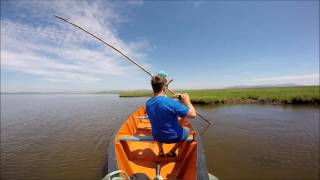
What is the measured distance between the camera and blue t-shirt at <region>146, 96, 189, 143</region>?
3773mm

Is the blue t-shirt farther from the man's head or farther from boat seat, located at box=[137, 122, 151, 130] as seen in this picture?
boat seat, located at box=[137, 122, 151, 130]

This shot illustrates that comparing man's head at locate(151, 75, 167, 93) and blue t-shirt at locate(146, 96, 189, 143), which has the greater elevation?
man's head at locate(151, 75, 167, 93)

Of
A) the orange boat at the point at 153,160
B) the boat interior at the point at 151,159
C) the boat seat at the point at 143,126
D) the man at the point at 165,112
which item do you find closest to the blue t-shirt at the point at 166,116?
the man at the point at 165,112

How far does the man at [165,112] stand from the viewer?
3777mm

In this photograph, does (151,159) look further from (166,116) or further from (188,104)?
(188,104)

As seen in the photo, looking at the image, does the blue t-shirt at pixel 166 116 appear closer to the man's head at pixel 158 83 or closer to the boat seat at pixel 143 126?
the man's head at pixel 158 83

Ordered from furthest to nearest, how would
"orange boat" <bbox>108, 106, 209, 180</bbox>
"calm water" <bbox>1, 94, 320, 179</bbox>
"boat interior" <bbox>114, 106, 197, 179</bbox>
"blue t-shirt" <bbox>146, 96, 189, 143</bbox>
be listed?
"calm water" <bbox>1, 94, 320, 179</bbox>, "boat interior" <bbox>114, 106, 197, 179</bbox>, "orange boat" <bbox>108, 106, 209, 180</bbox>, "blue t-shirt" <bbox>146, 96, 189, 143</bbox>

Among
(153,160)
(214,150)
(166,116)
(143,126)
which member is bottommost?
(214,150)

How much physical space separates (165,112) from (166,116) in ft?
0.36

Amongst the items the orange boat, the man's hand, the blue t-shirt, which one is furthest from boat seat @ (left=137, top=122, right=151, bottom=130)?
the man's hand

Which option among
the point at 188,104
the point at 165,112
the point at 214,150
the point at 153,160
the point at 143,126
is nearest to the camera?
the point at 165,112

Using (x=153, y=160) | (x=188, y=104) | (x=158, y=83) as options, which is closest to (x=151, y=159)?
(x=153, y=160)

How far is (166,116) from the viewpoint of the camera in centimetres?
391

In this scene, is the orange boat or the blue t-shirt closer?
the blue t-shirt
